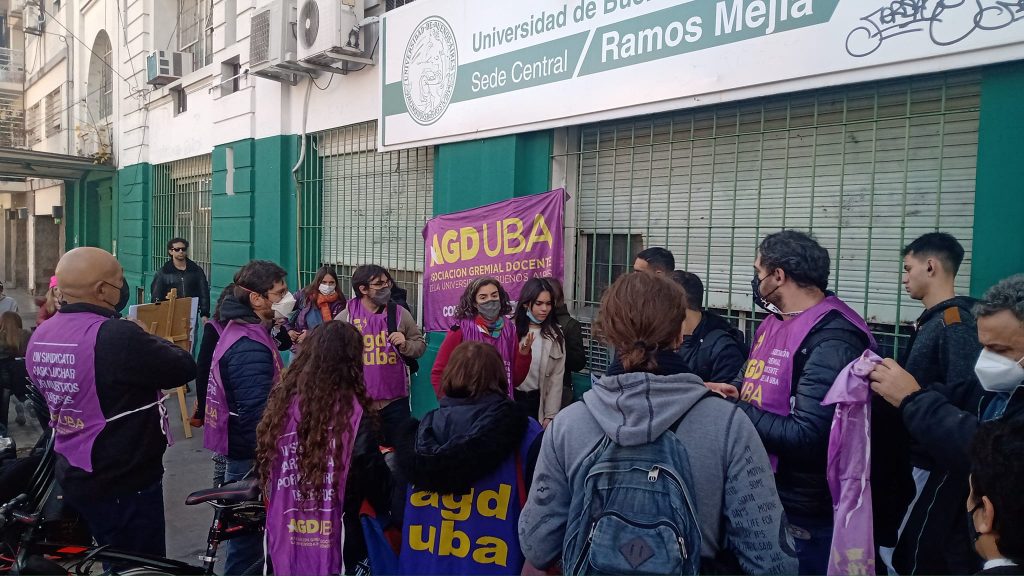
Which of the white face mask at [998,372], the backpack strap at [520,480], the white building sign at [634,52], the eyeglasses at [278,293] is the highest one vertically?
the white building sign at [634,52]

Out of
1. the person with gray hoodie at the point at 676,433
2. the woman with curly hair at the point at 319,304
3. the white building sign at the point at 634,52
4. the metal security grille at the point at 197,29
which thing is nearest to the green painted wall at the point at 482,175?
the white building sign at the point at 634,52

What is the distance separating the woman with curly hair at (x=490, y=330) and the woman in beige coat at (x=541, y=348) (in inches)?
1.4

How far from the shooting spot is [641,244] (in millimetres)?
4965

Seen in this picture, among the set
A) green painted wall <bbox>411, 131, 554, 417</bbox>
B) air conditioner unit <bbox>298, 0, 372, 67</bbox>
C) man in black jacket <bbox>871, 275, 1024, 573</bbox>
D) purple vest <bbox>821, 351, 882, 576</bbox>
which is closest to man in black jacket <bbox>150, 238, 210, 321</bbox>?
air conditioner unit <bbox>298, 0, 372, 67</bbox>

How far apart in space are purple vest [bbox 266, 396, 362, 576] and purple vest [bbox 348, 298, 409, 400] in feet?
7.03

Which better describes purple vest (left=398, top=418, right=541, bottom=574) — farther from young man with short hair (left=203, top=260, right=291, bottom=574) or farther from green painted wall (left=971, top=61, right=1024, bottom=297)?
green painted wall (left=971, top=61, right=1024, bottom=297)

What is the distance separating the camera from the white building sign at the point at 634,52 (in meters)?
3.20

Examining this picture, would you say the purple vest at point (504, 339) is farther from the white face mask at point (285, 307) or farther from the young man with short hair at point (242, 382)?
the white face mask at point (285, 307)

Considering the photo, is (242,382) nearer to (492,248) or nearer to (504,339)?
(504,339)

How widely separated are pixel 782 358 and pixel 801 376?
0.13 m

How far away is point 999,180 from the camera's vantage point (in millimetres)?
3145

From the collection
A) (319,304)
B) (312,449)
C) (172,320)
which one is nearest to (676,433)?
(312,449)

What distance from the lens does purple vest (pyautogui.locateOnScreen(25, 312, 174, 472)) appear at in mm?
2912

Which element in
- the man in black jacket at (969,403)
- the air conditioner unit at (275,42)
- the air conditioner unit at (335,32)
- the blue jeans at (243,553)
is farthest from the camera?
the air conditioner unit at (275,42)
